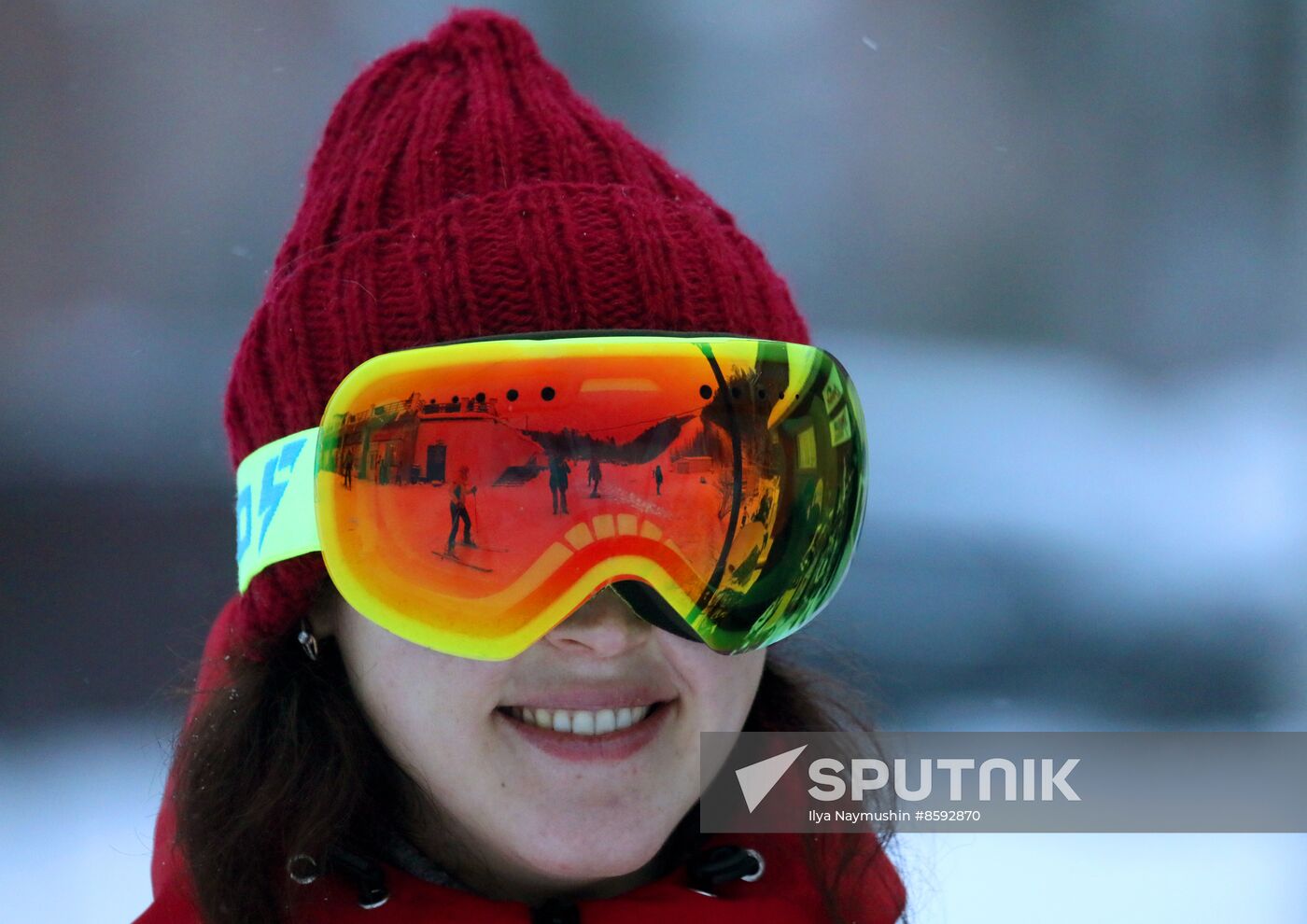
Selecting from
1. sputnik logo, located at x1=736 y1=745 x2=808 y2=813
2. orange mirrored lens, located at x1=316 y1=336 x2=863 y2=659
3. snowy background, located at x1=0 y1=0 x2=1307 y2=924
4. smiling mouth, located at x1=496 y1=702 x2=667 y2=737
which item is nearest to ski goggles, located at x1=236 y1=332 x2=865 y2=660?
orange mirrored lens, located at x1=316 y1=336 x2=863 y2=659

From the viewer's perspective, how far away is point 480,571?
1247mm

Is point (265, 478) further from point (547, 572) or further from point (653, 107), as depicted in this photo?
point (653, 107)

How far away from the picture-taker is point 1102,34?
4098 mm

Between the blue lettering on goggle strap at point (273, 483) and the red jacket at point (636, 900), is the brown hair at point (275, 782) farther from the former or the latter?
the blue lettering on goggle strap at point (273, 483)

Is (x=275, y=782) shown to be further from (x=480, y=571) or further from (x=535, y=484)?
(x=535, y=484)

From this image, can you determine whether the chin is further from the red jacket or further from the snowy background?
the snowy background

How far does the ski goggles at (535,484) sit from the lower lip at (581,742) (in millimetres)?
130

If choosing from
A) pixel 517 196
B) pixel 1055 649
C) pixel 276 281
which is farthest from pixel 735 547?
pixel 1055 649

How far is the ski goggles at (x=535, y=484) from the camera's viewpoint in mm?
1232

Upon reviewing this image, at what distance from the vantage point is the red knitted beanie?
1353 millimetres

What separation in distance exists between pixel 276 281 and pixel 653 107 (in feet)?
8.04

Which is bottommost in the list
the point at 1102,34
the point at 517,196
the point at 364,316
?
the point at 364,316

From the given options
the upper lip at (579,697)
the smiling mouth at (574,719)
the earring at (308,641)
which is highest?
the earring at (308,641)

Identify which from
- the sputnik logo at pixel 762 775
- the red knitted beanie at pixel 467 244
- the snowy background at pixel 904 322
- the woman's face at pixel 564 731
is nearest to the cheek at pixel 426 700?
the woman's face at pixel 564 731
